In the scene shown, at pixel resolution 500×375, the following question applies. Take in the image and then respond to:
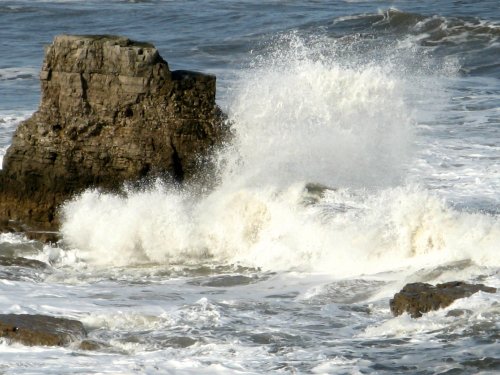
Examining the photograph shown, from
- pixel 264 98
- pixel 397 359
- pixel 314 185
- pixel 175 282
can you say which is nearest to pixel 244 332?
pixel 397 359

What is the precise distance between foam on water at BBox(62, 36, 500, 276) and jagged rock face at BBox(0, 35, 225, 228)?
12.5 inches

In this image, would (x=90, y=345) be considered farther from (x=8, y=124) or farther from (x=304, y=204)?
(x=8, y=124)

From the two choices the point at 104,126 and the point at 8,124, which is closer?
the point at 104,126

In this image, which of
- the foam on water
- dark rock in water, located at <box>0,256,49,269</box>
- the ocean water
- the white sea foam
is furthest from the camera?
the white sea foam

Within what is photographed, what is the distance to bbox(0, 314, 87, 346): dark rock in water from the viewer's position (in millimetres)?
10211

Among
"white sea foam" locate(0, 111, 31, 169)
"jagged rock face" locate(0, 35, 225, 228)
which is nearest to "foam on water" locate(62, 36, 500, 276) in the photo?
"jagged rock face" locate(0, 35, 225, 228)

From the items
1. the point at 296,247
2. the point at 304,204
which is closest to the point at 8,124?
the point at 304,204

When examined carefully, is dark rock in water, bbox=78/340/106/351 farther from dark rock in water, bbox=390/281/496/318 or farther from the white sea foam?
the white sea foam

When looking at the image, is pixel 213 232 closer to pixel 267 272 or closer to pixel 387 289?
pixel 267 272

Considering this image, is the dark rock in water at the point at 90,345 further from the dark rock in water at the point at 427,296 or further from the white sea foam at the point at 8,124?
the white sea foam at the point at 8,124

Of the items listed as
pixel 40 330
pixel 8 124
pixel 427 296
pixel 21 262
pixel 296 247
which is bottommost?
pixel 21 262

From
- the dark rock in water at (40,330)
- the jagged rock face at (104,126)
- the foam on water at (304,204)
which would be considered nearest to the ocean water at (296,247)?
the foam on water at (304,204)

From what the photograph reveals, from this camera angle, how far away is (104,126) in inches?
593

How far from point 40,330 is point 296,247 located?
4236 millimetres
